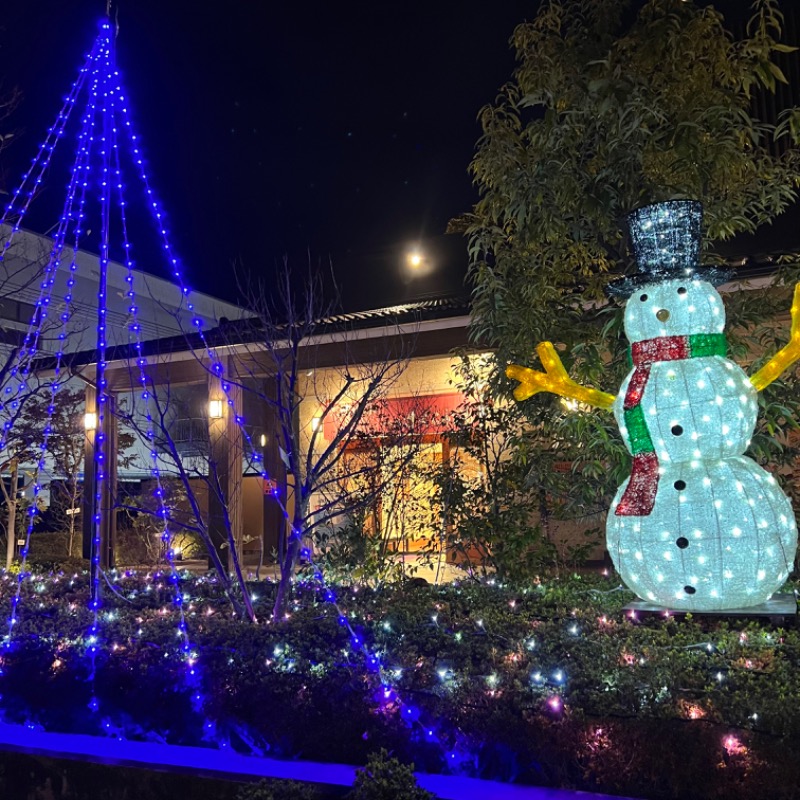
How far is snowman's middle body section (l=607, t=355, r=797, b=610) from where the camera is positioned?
4184mm

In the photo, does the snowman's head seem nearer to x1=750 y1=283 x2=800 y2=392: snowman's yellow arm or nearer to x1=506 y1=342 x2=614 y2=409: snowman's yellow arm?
x1=750 y1=283 x2=800 y2=392: snowman's yellow arm

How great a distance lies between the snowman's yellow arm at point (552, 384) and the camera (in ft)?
15.6

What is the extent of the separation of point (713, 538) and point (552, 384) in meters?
1.27

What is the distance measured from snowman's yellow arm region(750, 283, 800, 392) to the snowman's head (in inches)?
13.5

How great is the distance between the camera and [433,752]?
11.5ft

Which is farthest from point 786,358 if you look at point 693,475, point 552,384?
point 552,384

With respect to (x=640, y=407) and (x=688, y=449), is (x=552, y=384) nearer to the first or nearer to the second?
(x=640, y=407)

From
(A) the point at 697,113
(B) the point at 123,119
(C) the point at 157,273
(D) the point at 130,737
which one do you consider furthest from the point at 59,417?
(A) the point at 697,113

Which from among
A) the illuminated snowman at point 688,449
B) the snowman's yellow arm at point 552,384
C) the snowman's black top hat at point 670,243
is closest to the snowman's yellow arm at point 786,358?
the illuminated snowman at point 688,449

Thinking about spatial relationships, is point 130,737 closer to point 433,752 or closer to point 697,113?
point 433,752

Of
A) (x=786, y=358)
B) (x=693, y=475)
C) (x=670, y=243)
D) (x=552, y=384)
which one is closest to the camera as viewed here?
(x=693, y=475)

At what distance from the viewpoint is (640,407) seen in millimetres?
4488

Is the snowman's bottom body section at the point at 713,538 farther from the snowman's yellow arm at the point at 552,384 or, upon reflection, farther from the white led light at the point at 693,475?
the snowman's yellow arm at the point at 552,384

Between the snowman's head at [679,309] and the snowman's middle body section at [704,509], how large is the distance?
0.19m
